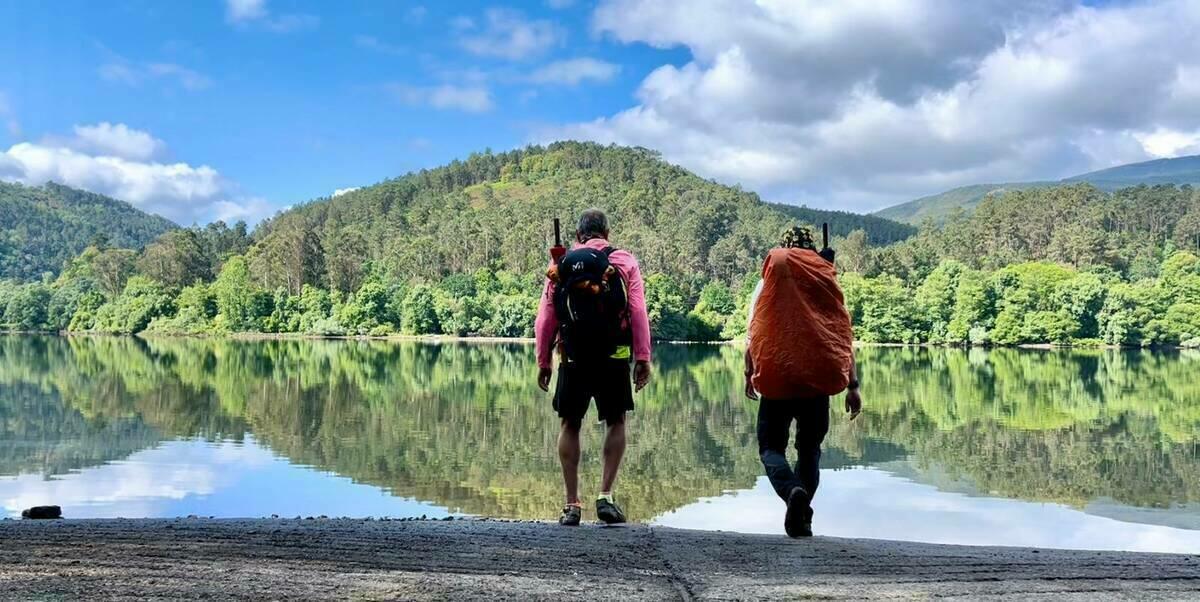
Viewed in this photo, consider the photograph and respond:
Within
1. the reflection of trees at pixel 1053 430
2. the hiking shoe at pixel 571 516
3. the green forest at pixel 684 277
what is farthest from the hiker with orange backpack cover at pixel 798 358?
the green forest at pixel 684 277

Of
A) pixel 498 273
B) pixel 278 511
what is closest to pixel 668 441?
pixel 278 511

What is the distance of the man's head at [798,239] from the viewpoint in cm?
631

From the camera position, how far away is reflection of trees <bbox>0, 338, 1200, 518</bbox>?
1586 cm

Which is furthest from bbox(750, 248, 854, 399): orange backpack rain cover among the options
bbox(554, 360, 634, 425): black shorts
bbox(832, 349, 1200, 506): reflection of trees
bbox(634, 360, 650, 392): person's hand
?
bbox(832, 349, 1200, 506): reflection of trees

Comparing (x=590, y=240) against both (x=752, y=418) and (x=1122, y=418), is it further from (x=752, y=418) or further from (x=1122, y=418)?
(x=1122, y=418)

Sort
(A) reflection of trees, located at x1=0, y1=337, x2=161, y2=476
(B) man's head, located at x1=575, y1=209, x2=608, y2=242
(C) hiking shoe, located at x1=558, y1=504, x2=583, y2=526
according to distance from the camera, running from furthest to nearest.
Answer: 1. (A) reflection of trees, located at x1=0, y1=337, x2=161, y2=476
2. (B) man's head, located at x1=575, y1=209, x2=608, y2=242
3. (C) hiking shoe, located at x1=558, y1=504, x2=583, y2=526

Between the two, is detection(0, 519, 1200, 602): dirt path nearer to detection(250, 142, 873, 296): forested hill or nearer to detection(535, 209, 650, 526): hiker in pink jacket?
detection(535, 209, 650, 526): hiker in pink jacket

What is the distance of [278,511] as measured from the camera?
1282cm

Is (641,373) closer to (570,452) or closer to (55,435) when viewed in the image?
(570,452)

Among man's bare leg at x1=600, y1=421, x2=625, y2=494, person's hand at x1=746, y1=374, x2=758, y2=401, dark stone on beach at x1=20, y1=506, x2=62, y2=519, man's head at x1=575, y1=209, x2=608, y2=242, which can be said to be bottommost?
dark stone on beach at x1=20, y1=506, x2=62, y2=519

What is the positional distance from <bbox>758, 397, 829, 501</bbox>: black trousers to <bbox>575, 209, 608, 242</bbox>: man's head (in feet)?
5.33

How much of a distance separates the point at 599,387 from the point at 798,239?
5.47ft

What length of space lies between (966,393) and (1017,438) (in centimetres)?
1252

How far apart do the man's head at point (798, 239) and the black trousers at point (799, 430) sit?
3.39 ft
